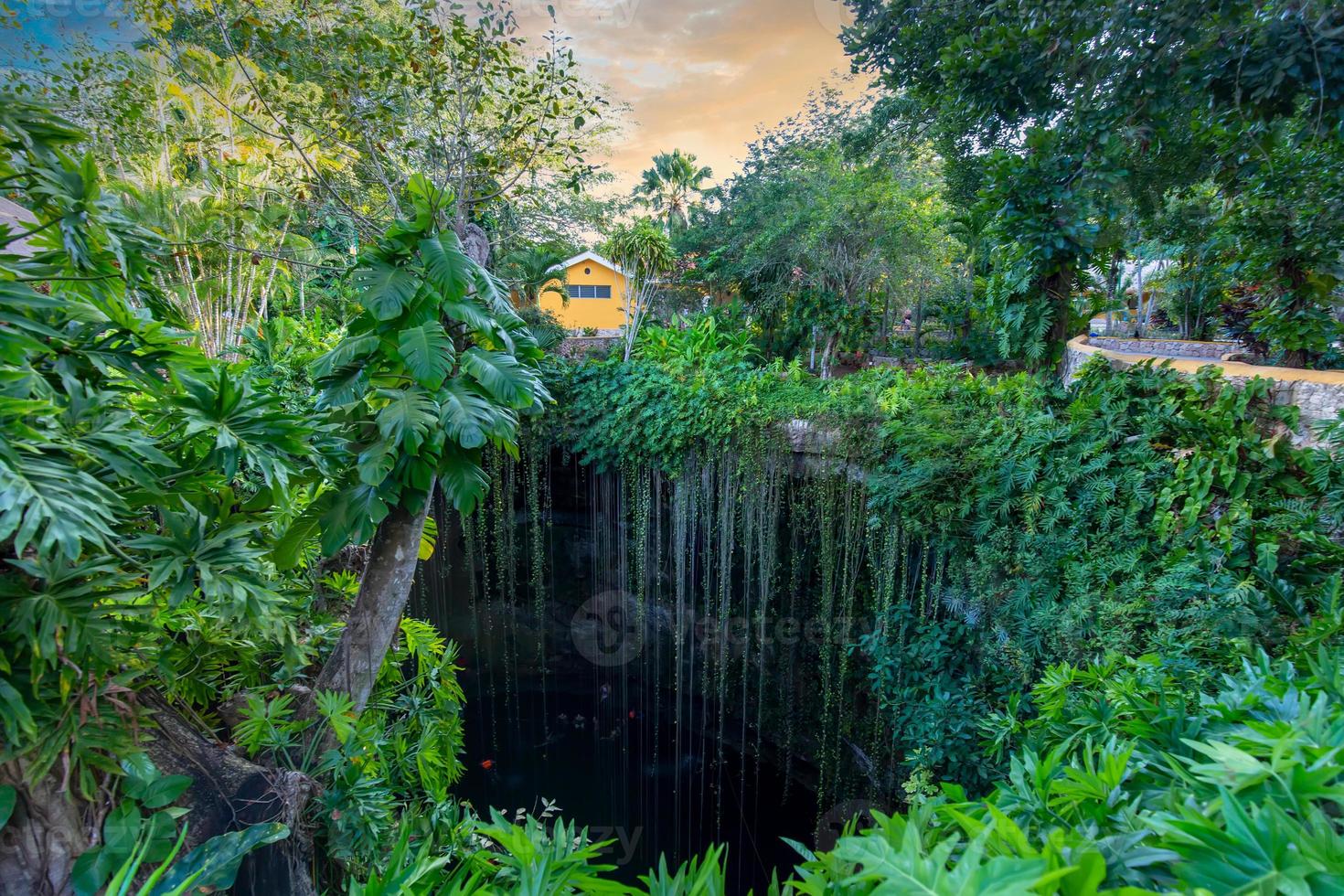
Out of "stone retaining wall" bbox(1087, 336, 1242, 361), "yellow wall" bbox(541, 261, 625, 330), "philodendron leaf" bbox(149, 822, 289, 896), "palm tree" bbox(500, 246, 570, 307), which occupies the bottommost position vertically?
"philodendron leaf" bbox(149, 822, 289, 896)

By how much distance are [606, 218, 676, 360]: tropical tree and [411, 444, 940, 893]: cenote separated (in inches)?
78.8

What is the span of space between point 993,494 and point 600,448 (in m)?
3.77

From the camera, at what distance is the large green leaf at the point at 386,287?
1.87m

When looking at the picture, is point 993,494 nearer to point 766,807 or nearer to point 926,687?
point 926,687

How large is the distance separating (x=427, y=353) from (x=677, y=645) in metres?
5.34

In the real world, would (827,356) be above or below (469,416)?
above

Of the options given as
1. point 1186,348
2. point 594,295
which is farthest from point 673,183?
point 1186,348

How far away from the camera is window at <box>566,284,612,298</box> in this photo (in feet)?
52.8

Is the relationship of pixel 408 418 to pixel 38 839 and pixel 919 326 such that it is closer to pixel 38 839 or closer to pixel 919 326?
pixel 38 839

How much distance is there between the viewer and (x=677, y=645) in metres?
6.54

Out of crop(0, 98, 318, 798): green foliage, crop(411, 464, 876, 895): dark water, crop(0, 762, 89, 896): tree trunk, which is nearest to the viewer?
crop(0, 98, 318, 798): green foliage

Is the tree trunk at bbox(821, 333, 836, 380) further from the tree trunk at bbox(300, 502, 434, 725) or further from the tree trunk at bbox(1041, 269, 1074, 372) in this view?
the tree trunk at bbox(300, 502, 434, 725)

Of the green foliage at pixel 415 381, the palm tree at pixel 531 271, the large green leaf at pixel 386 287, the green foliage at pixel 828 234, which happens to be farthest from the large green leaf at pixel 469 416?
the palm tree at pixel 531 271

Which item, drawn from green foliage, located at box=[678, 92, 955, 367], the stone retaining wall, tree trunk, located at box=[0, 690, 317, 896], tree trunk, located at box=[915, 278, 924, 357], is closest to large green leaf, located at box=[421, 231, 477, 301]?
tree trunk, located at box=[0, 690, 317, 896]
